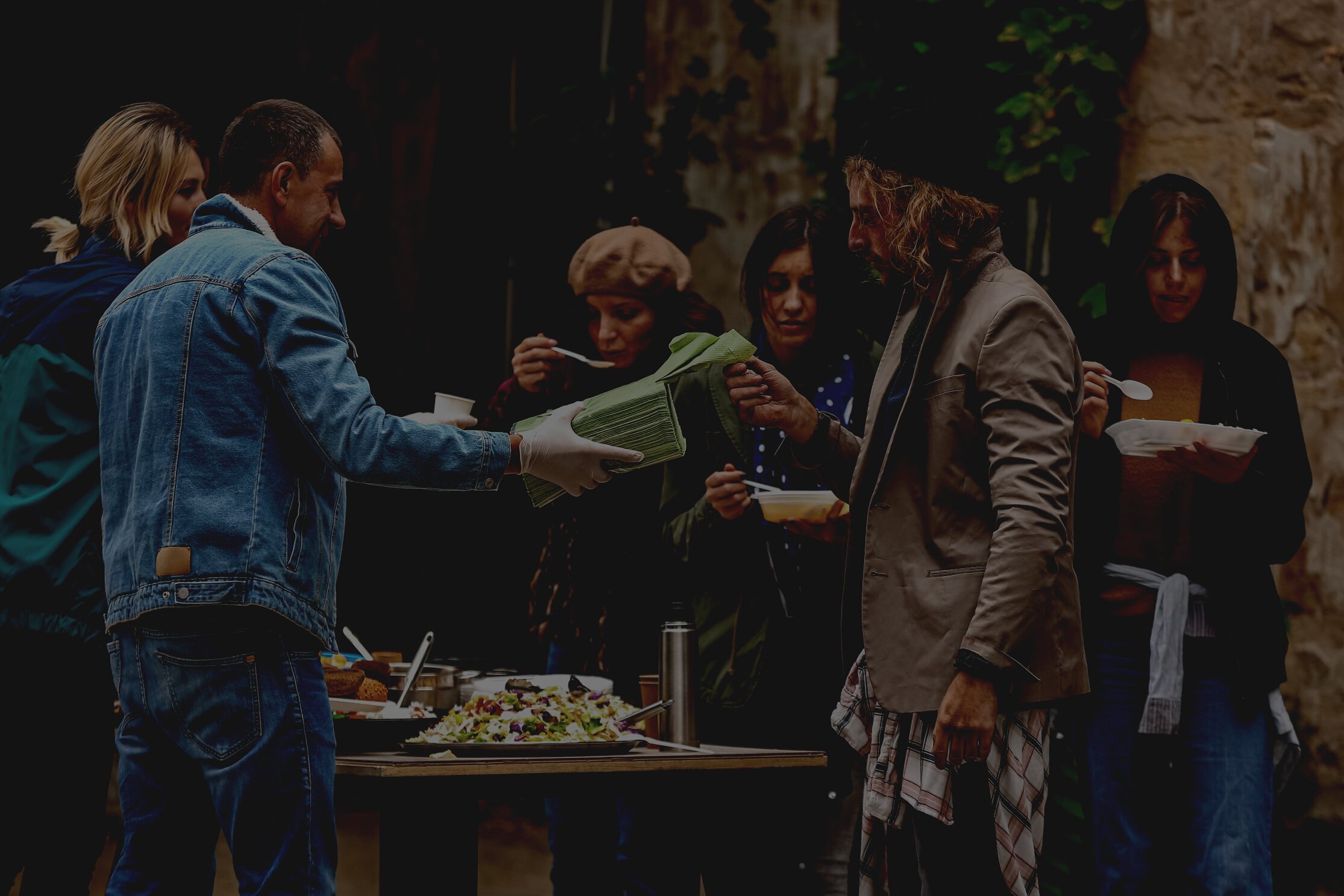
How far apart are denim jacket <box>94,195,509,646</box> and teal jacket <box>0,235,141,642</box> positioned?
68cm

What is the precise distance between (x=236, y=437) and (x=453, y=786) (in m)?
0.81

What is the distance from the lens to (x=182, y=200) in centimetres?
349

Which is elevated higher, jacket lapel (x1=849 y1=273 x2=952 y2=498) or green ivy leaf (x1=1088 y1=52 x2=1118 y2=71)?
green ivy leaf (x1=1088 y1=52 x2=1118 y2=71)

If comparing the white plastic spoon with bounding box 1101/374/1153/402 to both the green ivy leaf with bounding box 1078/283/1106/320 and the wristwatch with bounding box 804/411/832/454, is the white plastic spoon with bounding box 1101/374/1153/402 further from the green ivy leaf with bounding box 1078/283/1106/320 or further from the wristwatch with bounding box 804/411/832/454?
the green ivy leaf with bounding box 1078/283/1106/320

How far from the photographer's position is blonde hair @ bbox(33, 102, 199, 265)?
11.1 feet

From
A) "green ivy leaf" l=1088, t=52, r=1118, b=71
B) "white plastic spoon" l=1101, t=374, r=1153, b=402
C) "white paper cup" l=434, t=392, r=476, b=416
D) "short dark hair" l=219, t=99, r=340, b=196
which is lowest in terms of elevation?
"white paper cup" l=434, t=392, r=476, b=416

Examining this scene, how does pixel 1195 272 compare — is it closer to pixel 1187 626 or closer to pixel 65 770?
pixel 1187 626

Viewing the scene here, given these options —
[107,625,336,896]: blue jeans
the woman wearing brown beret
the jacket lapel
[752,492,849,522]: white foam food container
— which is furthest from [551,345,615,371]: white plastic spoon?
[107,625,336,896]: blue jeans

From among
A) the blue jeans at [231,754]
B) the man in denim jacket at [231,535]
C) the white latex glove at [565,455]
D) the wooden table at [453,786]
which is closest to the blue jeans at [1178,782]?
the wooden table at [453,786]

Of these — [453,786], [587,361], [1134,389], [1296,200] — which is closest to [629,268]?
[587,361]

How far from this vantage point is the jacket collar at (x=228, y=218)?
2.68m

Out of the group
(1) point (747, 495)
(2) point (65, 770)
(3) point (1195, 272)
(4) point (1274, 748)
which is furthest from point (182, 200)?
(4) point (1274, 748)

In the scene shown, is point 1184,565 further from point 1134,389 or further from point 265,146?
point 265,146

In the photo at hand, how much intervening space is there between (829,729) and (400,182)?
371 cm
